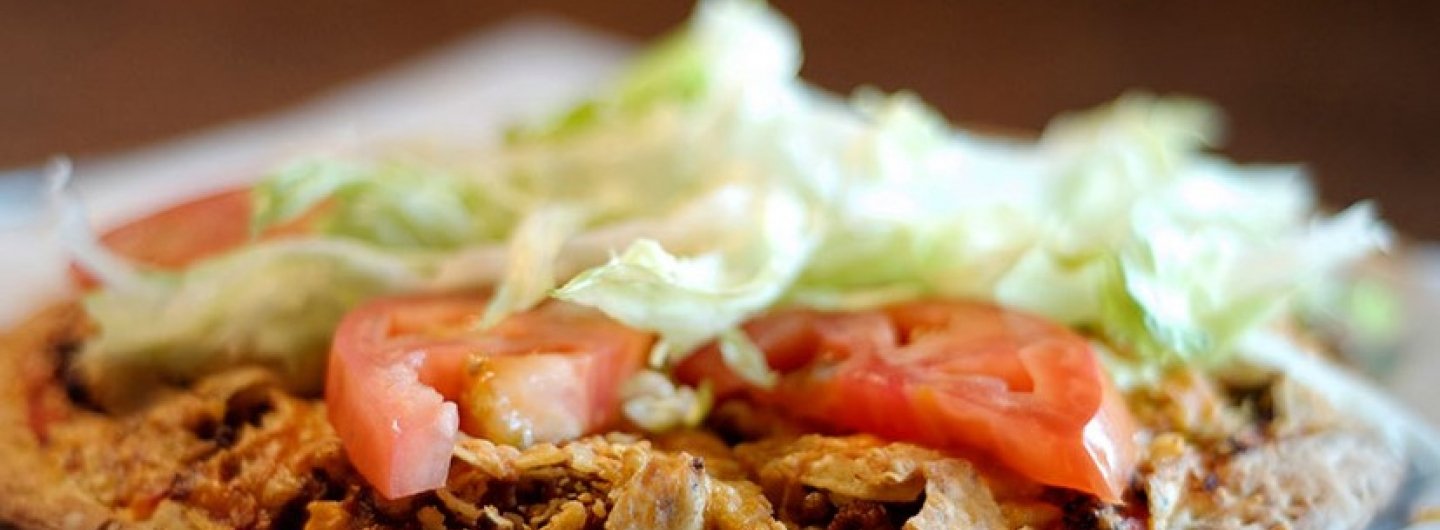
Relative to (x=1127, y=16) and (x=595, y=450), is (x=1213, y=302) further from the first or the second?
(x=1127, y=16)

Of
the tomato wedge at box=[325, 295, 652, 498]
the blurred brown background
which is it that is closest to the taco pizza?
the tomato wedge at box=[325, 295, 652, 498]

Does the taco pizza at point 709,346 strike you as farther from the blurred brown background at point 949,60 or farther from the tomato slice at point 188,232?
the blurred brown background at point 949,60

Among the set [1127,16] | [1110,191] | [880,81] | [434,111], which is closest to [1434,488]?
[1110,191]

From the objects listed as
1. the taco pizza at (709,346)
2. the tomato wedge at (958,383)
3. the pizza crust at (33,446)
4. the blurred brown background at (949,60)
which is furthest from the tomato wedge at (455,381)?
the blurred brown background at (949,60)

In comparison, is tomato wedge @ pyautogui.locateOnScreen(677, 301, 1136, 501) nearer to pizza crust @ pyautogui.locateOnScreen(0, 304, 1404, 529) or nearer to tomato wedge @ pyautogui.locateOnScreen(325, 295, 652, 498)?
pizza crust @ pyautogui.locateOnScreen(0, 304, 1404, 529)

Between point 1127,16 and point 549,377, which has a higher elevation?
point 1127,16

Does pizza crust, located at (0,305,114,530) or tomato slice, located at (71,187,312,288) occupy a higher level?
tomato slice, located at (71,187,312,288)
